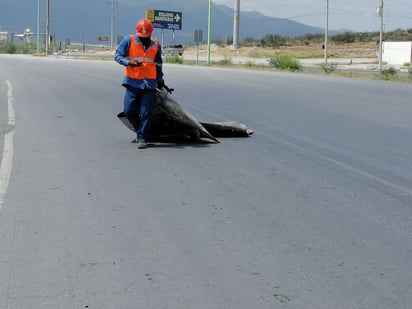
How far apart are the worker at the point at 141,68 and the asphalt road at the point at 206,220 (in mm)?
Result: 641

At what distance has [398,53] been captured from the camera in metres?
66.1

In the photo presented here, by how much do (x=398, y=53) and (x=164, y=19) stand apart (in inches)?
1216

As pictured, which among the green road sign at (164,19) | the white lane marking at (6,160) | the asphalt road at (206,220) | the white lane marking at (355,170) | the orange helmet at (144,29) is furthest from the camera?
the green road sign at (164,19)

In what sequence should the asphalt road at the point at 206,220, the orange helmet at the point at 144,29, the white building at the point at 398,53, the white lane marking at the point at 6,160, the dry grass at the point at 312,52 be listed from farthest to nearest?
the dry grass at the point at 312,52 → the white building at the point at 398,53 → the orange helmet at the point at 144,29 → the white lane marking at the point at 6,160 → the asphalt road at the point at 206,220

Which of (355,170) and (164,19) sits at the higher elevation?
(164,19)

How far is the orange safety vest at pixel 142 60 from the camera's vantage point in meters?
10.7

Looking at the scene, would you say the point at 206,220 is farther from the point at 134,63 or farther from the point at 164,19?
the point at 164,19

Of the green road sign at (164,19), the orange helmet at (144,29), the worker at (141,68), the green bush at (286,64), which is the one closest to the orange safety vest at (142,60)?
the worker at (141,68)

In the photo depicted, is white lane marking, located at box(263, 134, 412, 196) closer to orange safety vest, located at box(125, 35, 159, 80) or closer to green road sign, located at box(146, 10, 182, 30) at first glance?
orange safety vest, located at box(125, 35, 159, 80)

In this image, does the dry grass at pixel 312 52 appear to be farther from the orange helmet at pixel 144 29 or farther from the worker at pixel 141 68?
the orange helmet at pixel 144 29

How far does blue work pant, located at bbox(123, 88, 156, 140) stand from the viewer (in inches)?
423

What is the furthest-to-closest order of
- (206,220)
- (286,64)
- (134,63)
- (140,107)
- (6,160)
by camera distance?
(286,64) < (140,107) < (134,63) < (6,160) < (206,220)

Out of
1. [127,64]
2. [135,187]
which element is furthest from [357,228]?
[127,64]

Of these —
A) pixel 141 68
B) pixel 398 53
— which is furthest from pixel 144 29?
pixel 398 53
